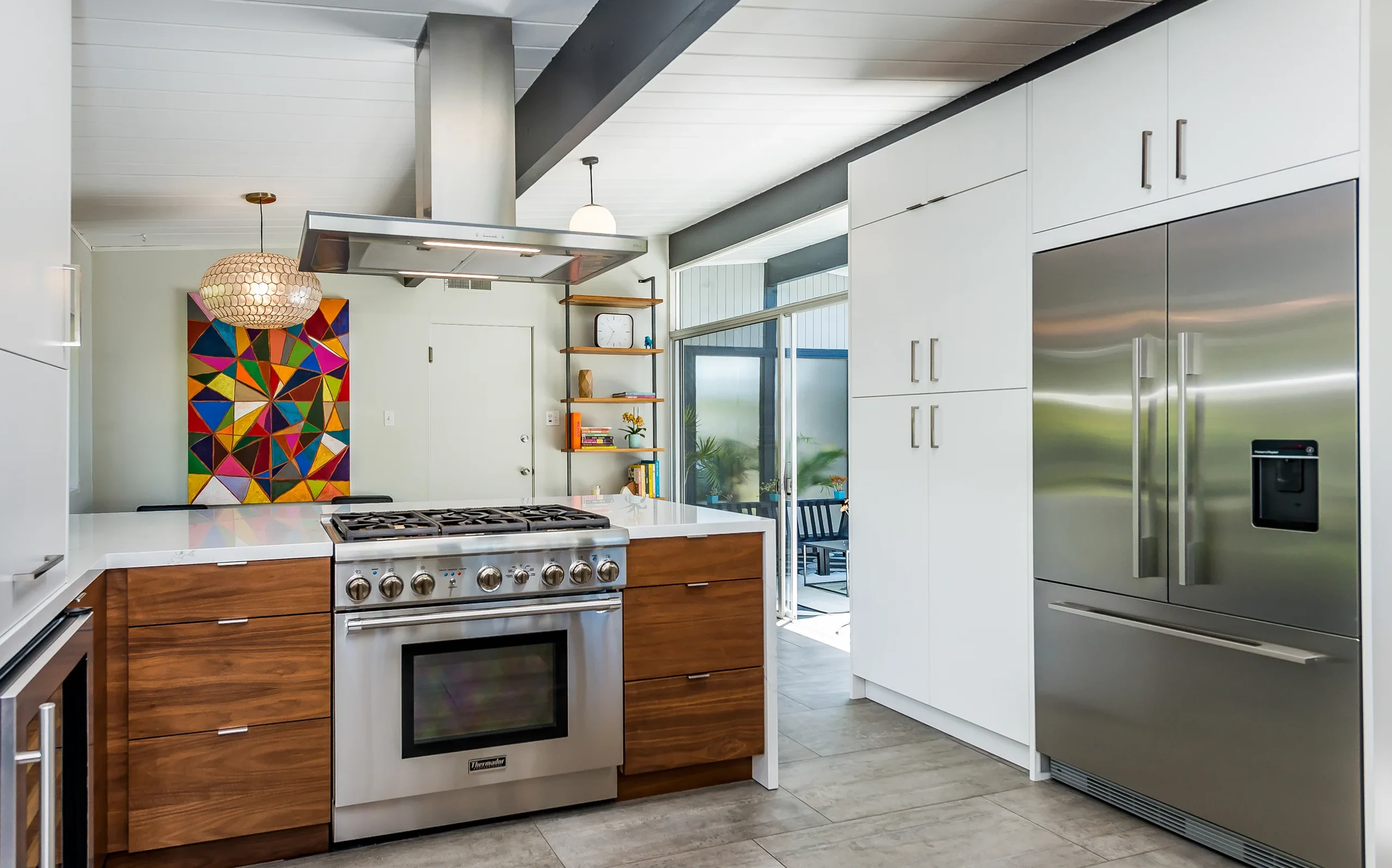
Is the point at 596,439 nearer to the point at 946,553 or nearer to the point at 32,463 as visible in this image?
the point at 946,553

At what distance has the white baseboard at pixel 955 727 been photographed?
3.18m

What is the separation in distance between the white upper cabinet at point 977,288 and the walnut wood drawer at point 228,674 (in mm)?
2252

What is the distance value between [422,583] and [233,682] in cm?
53

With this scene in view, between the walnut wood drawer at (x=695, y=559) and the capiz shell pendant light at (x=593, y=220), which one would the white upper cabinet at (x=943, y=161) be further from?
the walnut wood drawer at (x=695, y=559)

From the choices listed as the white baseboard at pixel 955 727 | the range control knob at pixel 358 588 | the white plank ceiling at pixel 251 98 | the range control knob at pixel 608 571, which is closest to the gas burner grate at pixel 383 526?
the range control knob at pixel 358 588

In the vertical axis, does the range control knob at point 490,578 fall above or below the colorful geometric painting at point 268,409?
below

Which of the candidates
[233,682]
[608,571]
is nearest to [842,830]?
[608,571]

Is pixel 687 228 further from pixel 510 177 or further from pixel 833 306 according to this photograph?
pixel 510 177

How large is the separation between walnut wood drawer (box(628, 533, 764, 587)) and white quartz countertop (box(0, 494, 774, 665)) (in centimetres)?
3

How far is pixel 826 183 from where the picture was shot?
4.82 metres

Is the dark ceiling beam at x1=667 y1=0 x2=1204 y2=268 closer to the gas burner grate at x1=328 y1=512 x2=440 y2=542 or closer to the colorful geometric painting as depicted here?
the colorful geometric painting

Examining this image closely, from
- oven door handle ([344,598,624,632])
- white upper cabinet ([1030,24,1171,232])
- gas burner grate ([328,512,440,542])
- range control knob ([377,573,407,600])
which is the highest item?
white upper cabinet ([1030,24,1171,232])

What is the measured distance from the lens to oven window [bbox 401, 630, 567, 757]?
2.62 meters

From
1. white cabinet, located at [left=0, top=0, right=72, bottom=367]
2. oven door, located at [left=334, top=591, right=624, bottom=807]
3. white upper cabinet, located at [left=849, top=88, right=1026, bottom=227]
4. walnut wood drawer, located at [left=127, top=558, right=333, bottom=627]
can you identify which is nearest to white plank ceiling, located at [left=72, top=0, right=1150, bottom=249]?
white upper cabinet, located at [left=849, top=88, right=1026, bottom=227]
